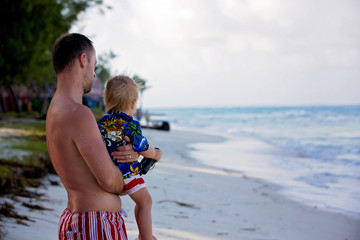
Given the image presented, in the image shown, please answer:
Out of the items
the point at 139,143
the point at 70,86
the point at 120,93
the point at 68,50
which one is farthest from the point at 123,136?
the point at 68,50

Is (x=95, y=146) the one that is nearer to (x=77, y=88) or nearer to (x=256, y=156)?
(x=77, y=88)

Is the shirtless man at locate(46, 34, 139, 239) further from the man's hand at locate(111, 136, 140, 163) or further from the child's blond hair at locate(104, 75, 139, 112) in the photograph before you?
the child's blond hair at locate(104, 75, 139, 112)

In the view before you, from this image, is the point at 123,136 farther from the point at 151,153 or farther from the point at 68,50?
the point at 68,50

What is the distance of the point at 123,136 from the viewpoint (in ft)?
7.05

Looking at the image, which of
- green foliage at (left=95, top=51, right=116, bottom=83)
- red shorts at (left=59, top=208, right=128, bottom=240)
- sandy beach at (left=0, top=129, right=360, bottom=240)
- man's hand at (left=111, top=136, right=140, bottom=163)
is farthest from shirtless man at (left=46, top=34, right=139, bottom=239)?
green foliage at (left=95, top=51, right=116, bottom=83)

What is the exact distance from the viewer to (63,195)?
5699mm

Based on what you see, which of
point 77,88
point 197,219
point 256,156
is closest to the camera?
point 77,88

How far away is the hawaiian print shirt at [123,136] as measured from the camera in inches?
83.8

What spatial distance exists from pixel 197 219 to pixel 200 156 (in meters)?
8.66

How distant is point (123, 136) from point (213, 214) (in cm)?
438

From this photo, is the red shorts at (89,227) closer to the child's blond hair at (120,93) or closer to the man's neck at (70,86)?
the man's neck at (70,86)

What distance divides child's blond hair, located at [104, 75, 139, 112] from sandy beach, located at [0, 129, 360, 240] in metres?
2.18

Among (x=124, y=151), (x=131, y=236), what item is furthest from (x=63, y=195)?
(x=124, y=151)

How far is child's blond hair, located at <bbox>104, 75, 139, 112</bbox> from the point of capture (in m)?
2.31
